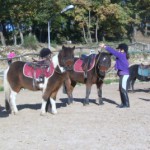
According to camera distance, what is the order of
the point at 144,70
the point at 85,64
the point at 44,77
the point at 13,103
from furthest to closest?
the point at 144,70, the point at 85,64, the point at 13,103, the point at 44,77

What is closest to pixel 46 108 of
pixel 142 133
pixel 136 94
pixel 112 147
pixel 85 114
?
pixel 85 114

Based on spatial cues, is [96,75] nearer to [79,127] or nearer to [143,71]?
[79,127]

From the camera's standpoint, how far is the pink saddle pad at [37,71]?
37.7 ft

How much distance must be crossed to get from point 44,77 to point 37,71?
0.30 metres

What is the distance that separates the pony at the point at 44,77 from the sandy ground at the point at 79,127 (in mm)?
464

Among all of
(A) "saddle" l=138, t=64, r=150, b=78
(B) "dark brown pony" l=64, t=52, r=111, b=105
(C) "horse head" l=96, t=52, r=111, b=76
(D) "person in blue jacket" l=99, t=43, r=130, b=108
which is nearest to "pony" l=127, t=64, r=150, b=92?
(A) "saddle" l=138, t=64, r=150, b=78

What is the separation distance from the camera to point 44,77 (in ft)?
37.8

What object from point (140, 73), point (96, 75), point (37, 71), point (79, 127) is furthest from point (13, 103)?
point (140, 73)

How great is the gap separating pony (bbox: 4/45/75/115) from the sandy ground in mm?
464

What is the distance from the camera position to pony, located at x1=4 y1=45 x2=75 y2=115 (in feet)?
36.9

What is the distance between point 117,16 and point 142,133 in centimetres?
4517

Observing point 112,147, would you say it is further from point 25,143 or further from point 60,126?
point 60,126

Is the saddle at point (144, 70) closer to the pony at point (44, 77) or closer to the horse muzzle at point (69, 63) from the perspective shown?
the pony at point (44, 77)

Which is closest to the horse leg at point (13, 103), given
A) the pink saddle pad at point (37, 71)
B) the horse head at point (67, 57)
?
the pink saddle pad at point (37, 71)
